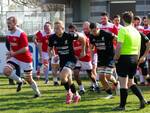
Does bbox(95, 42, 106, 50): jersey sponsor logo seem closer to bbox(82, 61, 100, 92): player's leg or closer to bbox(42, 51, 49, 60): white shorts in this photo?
bbox(82, 61, 100, 92): player's leg

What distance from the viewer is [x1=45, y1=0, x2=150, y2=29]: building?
29.1 metres

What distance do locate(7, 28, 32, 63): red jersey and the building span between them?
1539cm

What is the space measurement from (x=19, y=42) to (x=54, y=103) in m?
1.85

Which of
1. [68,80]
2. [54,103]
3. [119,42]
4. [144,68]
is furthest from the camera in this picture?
[144,68]

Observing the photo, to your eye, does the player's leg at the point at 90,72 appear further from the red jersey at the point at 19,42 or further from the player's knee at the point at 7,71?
the player's knee at the point at 7,71

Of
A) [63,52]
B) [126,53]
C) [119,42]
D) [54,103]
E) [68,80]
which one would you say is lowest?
[54,103]

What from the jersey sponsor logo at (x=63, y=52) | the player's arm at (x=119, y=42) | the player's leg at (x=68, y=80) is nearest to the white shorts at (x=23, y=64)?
the jersey sponsor logo at (x=63, y=52)

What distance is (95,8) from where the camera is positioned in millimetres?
30016

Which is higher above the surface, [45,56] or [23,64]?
[23,64]

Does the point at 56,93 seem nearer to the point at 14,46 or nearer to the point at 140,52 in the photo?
the point at 14,46

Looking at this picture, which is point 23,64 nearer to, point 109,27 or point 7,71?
point 7,71

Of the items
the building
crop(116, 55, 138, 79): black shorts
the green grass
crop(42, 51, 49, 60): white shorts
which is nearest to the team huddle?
crop(116, 55, 138, 79): black shorts

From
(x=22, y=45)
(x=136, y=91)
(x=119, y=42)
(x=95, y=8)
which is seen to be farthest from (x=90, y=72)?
(x=95, y=8)

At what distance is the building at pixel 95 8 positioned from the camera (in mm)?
29062
